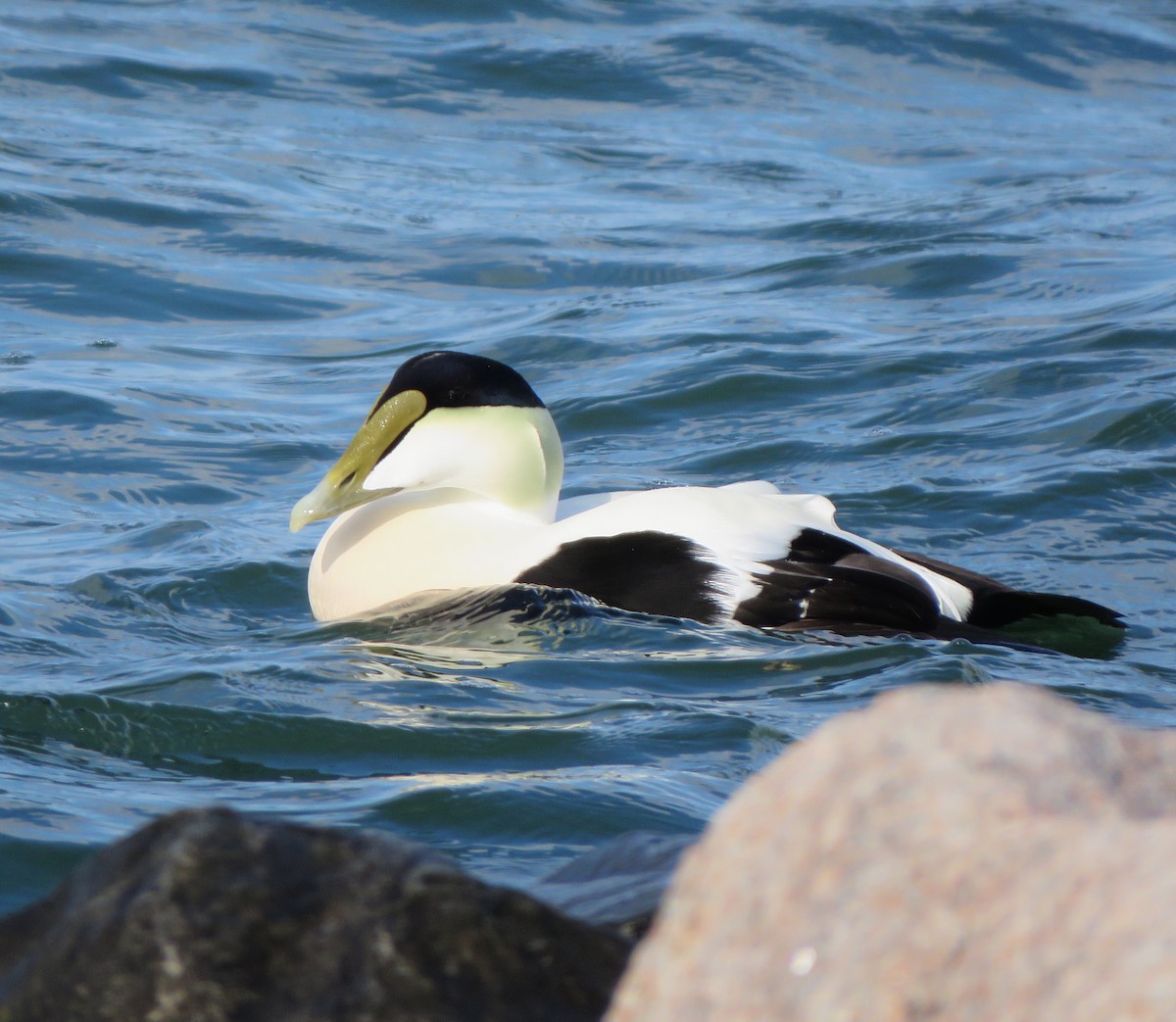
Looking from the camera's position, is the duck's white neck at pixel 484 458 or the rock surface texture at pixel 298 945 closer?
the rock surface texture at pixel 298 945

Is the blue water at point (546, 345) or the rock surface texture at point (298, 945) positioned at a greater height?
the rock surface texture at point (298, 945)

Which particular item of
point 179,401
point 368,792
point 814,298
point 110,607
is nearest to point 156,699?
point 368,792

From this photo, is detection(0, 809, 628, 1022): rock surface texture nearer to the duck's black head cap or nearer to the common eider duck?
the common eider duck

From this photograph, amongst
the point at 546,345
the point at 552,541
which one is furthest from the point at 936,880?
the point at 546,345

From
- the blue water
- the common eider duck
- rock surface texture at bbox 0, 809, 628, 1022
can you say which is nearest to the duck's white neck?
the common eider duck

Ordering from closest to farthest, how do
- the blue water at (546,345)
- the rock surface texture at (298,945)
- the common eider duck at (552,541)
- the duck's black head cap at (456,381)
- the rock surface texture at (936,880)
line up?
the rock surface texture at (936,880) < the rock surface texture at (298,945) < the blue water at (546,345) < the common eider duck at (552,541) < the duck's black head cap at (456,381)

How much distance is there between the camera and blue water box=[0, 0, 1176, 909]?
3.24 meters

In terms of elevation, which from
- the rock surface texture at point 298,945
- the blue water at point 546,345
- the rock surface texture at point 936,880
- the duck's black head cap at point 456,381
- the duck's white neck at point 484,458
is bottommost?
the blue water at point 546,345

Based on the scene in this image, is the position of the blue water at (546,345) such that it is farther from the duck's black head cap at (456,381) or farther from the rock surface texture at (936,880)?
the rock surface texture at (936,880)

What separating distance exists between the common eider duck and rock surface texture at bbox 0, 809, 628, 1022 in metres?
2.39

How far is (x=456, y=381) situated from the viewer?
4.11 m

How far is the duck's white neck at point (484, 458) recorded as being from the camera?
414 centimetres

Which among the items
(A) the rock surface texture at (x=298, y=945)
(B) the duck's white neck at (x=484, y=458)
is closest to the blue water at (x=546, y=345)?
(B) the duck's white neck at (x=484, y=458)

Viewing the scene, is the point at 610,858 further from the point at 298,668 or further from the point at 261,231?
the point at 261,231
